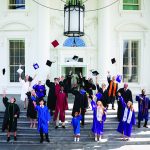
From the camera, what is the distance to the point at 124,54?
967 inches

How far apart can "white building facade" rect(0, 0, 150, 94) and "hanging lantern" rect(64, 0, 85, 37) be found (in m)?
9.30

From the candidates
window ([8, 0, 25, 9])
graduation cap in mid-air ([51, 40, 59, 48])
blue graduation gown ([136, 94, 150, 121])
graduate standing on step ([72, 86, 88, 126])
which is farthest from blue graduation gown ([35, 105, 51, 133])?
window ([8, 0, 25, 9])

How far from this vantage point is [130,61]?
968 inches

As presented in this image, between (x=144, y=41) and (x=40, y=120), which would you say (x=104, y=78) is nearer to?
(x=144, y=41)

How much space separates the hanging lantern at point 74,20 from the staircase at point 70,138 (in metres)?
4.23

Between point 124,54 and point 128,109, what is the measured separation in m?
9.61

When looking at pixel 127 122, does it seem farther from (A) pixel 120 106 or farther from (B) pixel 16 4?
(B) pixel 16 4

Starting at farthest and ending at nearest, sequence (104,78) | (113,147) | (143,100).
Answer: (104,78), (143,100), (113,147)

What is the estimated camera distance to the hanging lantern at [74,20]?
45.8 ft

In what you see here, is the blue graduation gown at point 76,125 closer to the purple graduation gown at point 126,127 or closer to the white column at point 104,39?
the purple graduation gown at point 126,127

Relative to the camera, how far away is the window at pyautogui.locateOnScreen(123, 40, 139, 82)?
24.6m

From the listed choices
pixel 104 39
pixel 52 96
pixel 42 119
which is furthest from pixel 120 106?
pixel 104 39

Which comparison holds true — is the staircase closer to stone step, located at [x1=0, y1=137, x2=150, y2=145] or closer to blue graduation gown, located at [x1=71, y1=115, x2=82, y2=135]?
stone step, located at [x1=0, y1=137, x2=150, y2=145]

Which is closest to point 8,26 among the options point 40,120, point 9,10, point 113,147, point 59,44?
point 9,10
